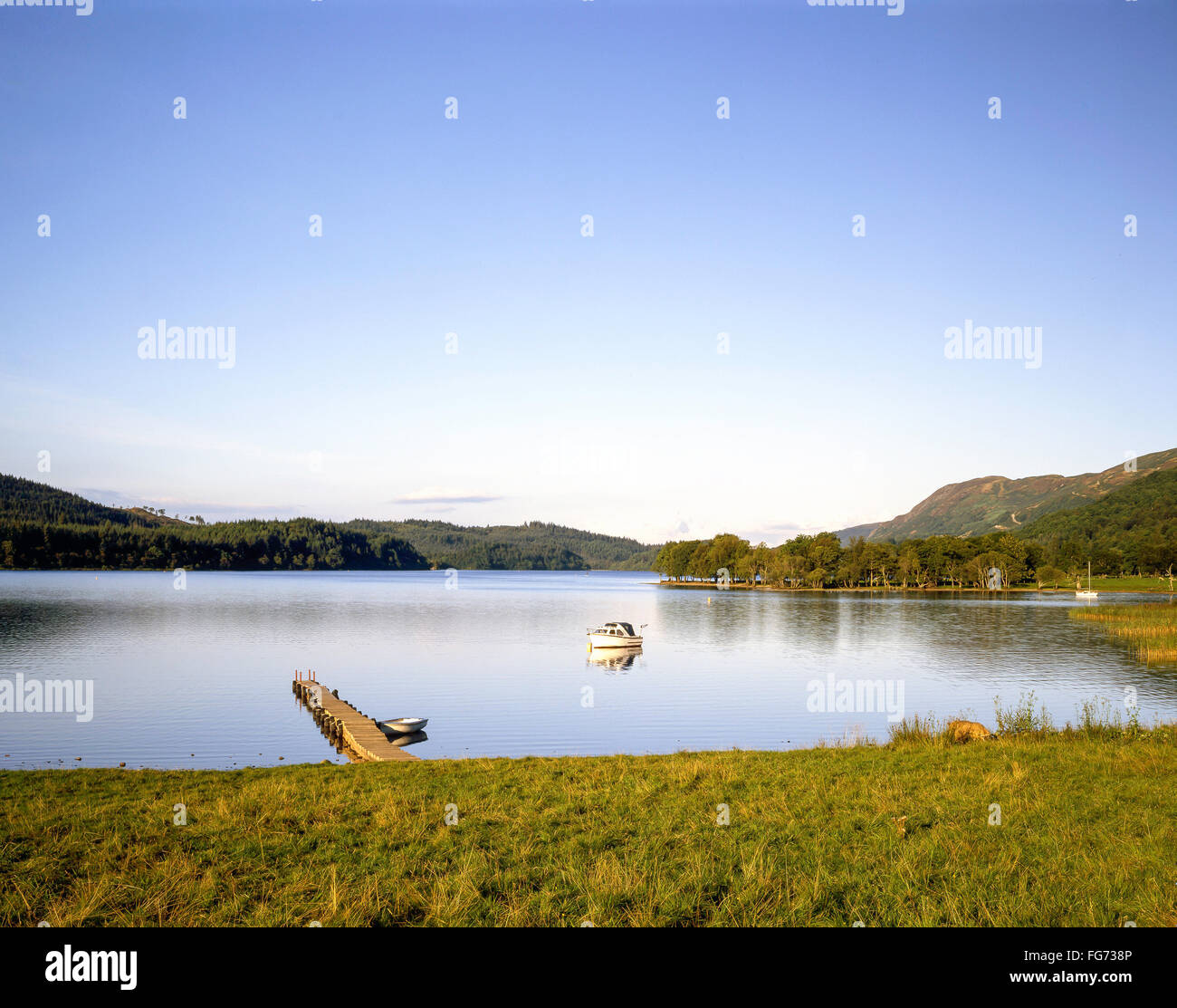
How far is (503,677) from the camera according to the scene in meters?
39.5

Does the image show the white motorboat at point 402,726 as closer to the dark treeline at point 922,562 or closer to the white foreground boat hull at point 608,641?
the white foreground boat hull at point 608,641

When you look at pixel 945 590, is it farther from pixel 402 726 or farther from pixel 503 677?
pixel 402 726

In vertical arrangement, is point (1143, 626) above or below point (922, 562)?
below

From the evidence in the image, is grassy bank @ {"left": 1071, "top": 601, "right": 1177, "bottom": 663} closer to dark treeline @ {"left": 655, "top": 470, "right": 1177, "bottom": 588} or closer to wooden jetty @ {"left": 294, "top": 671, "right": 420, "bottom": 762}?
wooden jetty @ {"left": 294, "top": 671, "right": 420, "bottom": 762}

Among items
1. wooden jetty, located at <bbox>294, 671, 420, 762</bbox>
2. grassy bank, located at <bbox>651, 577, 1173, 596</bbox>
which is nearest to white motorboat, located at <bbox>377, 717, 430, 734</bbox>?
wooden jetty, located at <bbox>294, 671, 420, 762</bbox>

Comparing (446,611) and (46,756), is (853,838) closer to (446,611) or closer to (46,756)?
(46,756)

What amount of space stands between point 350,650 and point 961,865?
47.4 metres

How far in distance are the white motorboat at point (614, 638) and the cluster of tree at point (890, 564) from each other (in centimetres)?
11813

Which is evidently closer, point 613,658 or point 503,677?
point 503,677

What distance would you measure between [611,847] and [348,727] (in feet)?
58.7

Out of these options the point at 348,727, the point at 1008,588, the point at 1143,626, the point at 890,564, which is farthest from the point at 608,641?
the point at 1008,588

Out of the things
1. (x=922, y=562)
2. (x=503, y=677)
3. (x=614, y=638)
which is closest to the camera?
(x=503, y=677)
